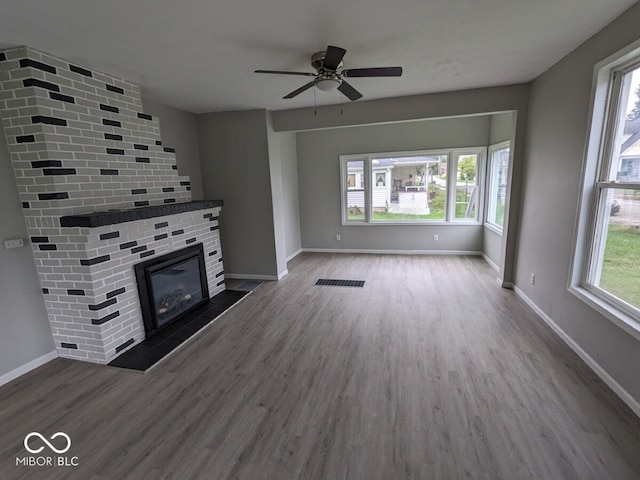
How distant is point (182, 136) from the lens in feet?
14.1

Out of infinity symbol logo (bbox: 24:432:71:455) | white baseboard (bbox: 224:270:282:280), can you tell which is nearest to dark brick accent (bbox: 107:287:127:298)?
infinity symbol logo (bbox: 24:432:71:455)

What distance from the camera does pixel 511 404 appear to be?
2.04m

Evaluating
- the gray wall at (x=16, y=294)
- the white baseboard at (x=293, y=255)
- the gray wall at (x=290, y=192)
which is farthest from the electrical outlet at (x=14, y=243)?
the white baseboard at (x=293, y=255)

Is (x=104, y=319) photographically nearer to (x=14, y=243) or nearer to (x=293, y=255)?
(x=14, y=243)

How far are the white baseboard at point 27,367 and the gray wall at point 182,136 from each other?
2.51 metres

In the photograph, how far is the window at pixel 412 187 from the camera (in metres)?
5.55

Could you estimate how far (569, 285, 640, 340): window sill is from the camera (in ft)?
6.43

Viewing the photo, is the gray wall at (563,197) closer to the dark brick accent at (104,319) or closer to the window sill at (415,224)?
the window sill at (415,224)

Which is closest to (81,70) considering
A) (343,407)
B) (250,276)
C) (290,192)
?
(250,276)

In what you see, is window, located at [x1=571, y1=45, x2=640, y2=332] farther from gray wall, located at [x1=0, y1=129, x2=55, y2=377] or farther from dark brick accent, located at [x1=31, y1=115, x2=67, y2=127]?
gray wall, located at [x1=0, y1=129, x2=55, y2=377]

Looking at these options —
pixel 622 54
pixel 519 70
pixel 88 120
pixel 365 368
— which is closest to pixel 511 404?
pixel 365 368

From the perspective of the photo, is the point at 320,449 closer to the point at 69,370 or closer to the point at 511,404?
the point at 511,404

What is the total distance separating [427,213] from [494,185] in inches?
48.1

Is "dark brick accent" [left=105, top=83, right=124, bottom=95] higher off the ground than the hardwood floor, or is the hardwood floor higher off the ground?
"dark brick accent" [left=105, top=83, right=124, bottom=95]
